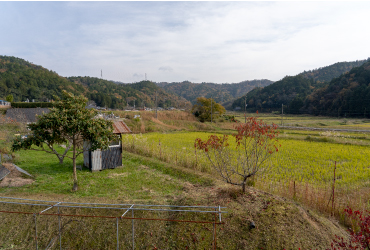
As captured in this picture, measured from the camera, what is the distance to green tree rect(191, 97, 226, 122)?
4316 centimetres

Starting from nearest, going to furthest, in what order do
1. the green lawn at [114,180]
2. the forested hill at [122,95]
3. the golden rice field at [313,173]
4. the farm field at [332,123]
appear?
the golden rice field at [313,173], the green lawn at [114,180], the farm field at [332,123], the forested hill at [122,95]

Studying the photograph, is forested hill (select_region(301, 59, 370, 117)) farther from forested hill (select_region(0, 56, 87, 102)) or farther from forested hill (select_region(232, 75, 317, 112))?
forested hill (select_region(0, 56, 87, 102))

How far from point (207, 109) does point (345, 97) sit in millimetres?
33148

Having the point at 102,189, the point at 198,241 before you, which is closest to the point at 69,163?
the point at 102,189

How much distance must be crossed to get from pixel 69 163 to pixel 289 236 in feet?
41.7

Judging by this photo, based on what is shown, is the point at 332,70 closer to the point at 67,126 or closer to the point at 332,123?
the point at 332,123

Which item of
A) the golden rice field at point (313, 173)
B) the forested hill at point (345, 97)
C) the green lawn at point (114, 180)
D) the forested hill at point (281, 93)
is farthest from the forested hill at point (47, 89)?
the green lawn at point (114, 180)

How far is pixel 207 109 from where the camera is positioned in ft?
142

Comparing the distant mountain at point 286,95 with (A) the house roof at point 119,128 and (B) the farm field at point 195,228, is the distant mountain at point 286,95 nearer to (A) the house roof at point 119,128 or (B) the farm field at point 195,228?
(A) the house roof at point 119,128

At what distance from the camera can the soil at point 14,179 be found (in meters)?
9.43

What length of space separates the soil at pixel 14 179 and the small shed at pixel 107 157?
2792mm

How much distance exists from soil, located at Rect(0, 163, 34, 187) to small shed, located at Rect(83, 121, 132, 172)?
9.16ft

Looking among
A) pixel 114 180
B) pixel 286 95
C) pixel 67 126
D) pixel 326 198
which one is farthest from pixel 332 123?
pixel 67 126

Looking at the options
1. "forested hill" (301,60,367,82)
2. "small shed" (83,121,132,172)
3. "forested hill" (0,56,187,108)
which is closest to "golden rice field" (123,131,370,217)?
"small shed" (83,121,132,172)
